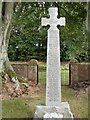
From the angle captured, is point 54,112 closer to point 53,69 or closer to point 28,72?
point 53,69

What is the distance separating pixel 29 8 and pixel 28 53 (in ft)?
14.4

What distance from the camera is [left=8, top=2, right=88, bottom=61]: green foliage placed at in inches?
372

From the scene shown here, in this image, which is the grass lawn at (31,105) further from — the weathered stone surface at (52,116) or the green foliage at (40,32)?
the green foliage at (40,32)

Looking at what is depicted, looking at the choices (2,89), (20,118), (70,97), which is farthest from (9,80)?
(20,118)

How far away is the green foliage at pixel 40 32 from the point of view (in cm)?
946

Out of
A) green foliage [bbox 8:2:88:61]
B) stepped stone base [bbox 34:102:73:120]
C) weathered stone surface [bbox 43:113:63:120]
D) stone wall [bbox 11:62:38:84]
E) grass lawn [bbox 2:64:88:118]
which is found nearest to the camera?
weathered stone surface [bbox 43:113:63:120]

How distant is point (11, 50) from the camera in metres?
14.0

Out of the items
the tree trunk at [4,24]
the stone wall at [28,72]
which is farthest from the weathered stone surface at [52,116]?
the stone wall at [28,72]

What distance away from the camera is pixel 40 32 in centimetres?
1295

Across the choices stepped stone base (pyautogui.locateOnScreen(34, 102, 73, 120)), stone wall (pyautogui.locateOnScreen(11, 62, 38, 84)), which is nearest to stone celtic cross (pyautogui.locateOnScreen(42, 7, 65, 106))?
stepped stone base (pyautogui.locateOnScreen(34, 102, 73, 120))

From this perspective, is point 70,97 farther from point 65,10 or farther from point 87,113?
point 65,10

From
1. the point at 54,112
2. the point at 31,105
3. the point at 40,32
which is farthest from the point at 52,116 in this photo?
the point at 40,32

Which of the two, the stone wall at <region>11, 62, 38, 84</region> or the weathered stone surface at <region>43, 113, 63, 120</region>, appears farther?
the stone wall at <region>11, 62, 38, 84</region>

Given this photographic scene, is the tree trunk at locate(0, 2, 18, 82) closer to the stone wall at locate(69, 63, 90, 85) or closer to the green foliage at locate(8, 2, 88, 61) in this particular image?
the green foliage at locate(8, 2, 88, 61)
